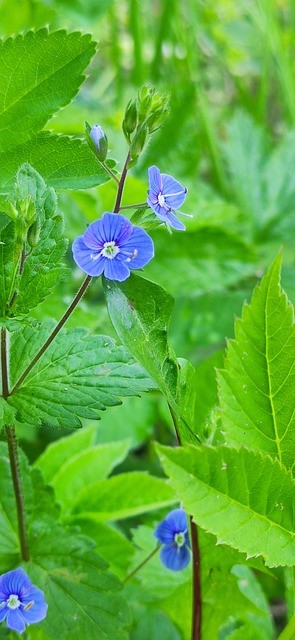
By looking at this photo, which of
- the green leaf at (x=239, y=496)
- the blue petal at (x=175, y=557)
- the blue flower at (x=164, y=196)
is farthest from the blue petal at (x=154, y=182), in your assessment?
the blue petal at (x=175, y=557)

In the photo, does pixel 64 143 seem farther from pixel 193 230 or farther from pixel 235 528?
pixel 193 230

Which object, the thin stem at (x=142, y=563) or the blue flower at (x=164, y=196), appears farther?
the thin stem at (x=142, y=563)

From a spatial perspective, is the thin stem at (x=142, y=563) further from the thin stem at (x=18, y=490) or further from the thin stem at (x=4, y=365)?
the thin stem at (x=4, y=365)

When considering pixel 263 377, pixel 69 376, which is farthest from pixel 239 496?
pixel 69 376

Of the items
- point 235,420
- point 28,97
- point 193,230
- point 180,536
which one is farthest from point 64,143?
point 193,230

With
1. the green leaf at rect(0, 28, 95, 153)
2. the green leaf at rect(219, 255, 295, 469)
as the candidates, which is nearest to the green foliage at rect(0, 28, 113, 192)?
the green leaf at rect(0, 28, 95, 153)

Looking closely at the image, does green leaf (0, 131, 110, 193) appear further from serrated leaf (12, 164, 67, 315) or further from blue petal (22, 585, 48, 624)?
blue petal (22, 585, 48, 624)
